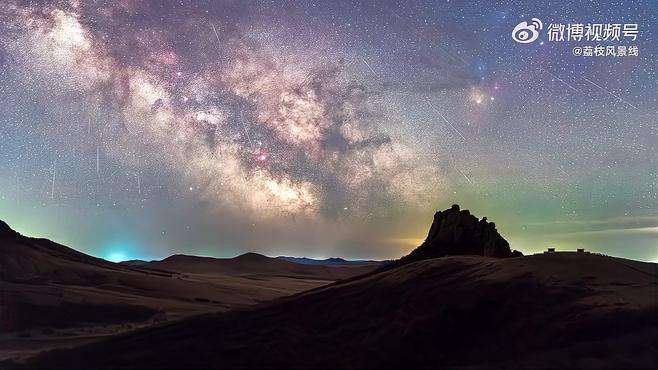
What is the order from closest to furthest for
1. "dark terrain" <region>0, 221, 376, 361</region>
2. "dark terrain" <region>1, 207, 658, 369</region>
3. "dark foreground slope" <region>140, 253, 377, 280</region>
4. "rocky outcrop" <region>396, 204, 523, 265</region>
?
1. "dark terrain" <region>1, 207, 658, 369</region>
2. "dark terrain" <region>0, 221, 376, 361</region>
3. "rocky outcrop" <region>396, 204, 523, 265</region>
4. "dark foreground slope" <region>140, 253, 377, 280</region>

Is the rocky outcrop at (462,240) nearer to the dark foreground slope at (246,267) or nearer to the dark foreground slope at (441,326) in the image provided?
the dark foreground slope at (441,326)

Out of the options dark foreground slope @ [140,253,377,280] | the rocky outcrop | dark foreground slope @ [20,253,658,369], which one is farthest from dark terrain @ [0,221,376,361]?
dark foreground slope @ [140,253,377,280]

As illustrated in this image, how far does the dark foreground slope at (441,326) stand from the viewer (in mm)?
13013

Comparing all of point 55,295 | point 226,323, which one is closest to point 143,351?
point 226,323

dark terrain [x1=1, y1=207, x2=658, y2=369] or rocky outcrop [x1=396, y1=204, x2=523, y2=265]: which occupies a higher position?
rocky outcrop [x1=396, y1=204, x2=523, y2=265]

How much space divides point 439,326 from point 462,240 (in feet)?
40.6

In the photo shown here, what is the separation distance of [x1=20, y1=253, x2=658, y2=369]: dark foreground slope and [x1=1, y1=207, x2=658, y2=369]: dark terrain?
0.11 ft

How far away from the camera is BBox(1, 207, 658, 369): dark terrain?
13000mm

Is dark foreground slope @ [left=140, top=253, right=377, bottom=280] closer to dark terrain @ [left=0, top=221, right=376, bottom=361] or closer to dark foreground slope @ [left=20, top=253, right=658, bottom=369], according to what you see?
dark terrain @ [left=0, top=221, right=376, bottom=361]

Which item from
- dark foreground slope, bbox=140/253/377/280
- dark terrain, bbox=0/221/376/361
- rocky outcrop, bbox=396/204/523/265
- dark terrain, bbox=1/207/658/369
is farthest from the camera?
dark foreground slope, bbox=140/253/377/280

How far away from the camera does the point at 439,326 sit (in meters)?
15.4

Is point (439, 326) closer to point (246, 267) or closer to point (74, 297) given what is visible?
point (74, 297)

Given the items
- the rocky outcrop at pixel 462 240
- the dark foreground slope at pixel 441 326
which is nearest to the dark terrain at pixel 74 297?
the dark foreground slope at pixel 441 326

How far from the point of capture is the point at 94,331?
2647 cm
